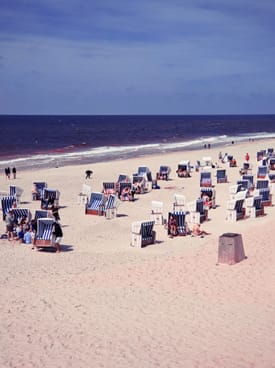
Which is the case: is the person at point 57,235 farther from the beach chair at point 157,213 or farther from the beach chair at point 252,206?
the beach chair at point 252,206

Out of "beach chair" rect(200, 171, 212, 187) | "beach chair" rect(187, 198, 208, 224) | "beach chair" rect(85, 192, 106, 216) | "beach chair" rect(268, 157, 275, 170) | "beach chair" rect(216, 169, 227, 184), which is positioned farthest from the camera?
"beach chair" rect(268, 157, 275, 170)

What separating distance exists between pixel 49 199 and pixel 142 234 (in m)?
6.36

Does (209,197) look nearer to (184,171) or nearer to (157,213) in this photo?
(157,213)

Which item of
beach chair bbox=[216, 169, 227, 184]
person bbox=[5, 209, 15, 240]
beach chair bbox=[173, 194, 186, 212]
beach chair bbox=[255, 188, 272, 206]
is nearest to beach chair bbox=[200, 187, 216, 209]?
beach chair bbox=[173, 194, 186, 212]

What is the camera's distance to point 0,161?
1726 inches

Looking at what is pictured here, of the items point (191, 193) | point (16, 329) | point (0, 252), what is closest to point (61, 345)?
point (16, 329)

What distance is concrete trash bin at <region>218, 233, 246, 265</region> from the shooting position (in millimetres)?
11906

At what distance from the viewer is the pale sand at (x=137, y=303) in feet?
25.1

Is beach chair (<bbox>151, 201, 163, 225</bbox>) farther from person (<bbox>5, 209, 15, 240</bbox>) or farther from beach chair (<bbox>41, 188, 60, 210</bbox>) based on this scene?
person (<bbox>5, 209, 15, 240</bbox>)

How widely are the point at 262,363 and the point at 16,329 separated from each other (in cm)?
364

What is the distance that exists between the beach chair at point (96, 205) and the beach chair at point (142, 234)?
4310mm

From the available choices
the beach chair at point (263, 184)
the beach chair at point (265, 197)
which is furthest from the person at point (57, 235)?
the beach chair at point (263, 184)

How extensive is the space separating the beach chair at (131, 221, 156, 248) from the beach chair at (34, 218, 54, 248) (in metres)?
2.06

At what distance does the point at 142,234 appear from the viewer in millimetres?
14242
